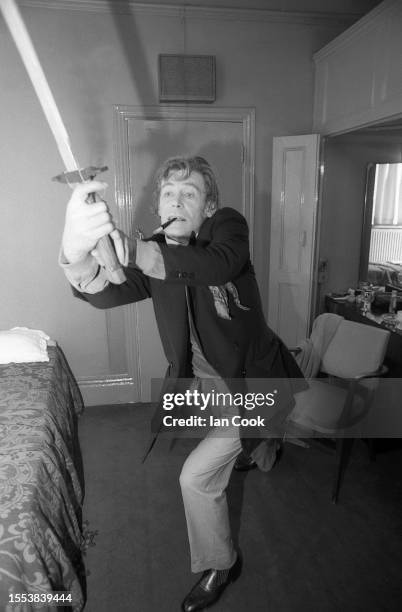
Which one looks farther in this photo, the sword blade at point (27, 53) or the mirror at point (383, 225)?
the mirror at point (383, 225)

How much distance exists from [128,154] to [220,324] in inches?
88.0

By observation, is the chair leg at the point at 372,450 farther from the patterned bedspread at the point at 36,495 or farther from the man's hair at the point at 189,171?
the man's hair at the point at 189,171

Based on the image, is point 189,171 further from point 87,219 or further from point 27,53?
point 27,53

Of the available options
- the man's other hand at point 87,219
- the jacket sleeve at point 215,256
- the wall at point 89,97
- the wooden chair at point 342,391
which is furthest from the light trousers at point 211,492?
the wall at point 89,97

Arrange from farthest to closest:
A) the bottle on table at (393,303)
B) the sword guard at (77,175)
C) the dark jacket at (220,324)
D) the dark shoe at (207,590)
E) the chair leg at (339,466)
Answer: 1. the bottle on table at (393,303)
2. the chair leg at (339,466)
3. the dark shoe at (207,590)
4. the dark jacket at (220,324)
5. the sword guard at (77,175)

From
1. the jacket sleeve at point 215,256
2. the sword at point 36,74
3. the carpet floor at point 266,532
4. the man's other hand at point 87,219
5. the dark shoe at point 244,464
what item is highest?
the sword at point 36,74

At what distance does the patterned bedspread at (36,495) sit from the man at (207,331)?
1.78ft

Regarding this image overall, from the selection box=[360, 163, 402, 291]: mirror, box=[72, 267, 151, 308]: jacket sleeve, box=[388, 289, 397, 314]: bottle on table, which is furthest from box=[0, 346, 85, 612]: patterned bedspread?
box=[360, 163, 402, 291]: mirror

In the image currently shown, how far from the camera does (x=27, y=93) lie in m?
3.21

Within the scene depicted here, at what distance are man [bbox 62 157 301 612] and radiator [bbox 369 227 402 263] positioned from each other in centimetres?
244

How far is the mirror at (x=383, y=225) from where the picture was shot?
3.76 meters

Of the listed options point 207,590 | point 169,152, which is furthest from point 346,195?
point 207,590

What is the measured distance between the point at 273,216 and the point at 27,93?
2.17m

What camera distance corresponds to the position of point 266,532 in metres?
2.27
